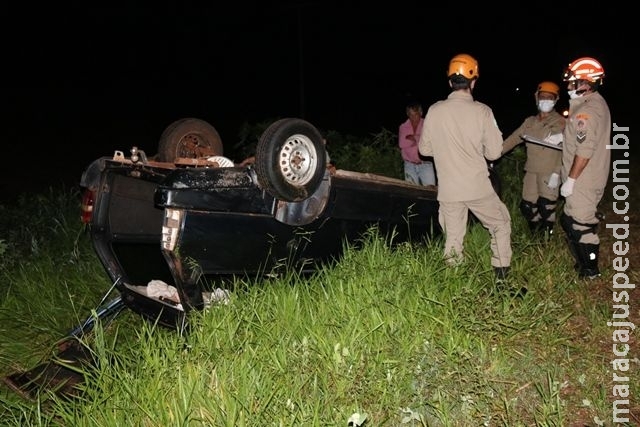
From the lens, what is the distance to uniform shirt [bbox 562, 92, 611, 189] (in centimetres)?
467

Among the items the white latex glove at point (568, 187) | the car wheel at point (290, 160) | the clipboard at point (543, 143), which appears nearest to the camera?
the car wheel at point (290, 160)

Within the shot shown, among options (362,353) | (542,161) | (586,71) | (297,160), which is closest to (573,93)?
(586,71)

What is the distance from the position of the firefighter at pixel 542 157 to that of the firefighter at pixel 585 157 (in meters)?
0.71

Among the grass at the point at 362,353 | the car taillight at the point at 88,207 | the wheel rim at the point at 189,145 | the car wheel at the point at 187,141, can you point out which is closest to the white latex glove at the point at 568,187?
the grass at the point at 362,353

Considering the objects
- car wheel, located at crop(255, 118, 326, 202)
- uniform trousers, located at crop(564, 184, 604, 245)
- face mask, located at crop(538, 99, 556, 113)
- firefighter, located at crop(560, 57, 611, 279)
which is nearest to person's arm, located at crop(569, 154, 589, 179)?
firefighter, located at crop(560, 57, 611, 279)

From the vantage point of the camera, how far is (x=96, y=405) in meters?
3.01

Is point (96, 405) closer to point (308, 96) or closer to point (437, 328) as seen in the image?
point (437, 328)

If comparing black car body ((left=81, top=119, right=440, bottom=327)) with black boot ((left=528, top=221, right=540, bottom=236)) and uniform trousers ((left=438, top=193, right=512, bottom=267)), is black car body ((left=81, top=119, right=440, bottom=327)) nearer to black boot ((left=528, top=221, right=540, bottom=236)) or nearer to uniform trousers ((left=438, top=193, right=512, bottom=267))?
uniform trousers ((left=438, top=193, right=512, bottom=267))

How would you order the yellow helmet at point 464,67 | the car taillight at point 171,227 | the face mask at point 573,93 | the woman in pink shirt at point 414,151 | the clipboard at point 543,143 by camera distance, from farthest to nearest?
1. the woman in pink shirt at point 414,151
2. the clipboard at point 543,143
3. the face mask at point 573,93
4. the yellow helmet at point 464,67
5. the car taillight at point 171,227

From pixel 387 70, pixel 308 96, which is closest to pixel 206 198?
pixel 308 96

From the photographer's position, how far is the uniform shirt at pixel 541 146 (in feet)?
19.1

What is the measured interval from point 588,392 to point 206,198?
7.88ft

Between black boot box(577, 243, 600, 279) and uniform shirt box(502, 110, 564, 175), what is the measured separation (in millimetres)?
1177

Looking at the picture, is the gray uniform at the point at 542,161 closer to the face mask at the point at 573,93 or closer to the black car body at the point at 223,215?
the face mask at the point at 573,93
